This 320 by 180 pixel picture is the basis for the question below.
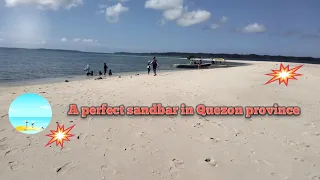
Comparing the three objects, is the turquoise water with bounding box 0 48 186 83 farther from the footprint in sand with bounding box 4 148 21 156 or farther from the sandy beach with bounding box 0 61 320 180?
the footprint in sand with bounding box 4 148 21 156

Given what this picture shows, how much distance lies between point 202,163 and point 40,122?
11.8 feet

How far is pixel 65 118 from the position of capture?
25.9ft

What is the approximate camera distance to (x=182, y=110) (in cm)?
908

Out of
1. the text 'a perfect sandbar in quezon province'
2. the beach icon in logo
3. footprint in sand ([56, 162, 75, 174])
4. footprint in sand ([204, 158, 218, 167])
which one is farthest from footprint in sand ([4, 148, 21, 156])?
footprint in sand ([204, 158, 218, 167])

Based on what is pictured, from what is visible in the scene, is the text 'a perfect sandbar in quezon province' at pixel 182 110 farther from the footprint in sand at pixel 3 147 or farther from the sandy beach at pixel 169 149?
the footprint in sand at pixel 3 147

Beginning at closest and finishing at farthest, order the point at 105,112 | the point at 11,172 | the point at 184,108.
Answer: the point at 11,172
the point at 105,112
the point at 184,108

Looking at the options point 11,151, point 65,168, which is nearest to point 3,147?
point 11,151

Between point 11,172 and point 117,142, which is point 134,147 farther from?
point 11,172

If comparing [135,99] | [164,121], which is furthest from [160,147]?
[135,99]

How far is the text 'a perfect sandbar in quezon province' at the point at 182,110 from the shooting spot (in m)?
8.59

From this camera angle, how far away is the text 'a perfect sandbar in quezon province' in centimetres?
859

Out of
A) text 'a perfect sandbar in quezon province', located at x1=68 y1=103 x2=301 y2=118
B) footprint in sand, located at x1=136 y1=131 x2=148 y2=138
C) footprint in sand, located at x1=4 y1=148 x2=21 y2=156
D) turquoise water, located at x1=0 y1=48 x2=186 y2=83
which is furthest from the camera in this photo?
turquoise water, located at x1=0 y1=48 x2=186 y2=83

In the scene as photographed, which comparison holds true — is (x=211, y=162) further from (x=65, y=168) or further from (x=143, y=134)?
(x=65, y=168)

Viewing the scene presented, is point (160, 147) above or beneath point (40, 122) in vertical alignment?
beneath
